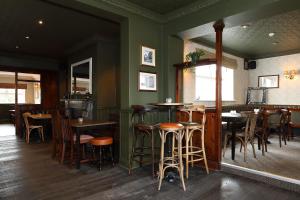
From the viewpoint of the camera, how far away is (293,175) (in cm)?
296

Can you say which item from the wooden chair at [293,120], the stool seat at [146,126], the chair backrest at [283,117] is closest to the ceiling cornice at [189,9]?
the stool seat at [146,126]

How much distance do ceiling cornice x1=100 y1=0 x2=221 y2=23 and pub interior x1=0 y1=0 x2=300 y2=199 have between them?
0.8 inches

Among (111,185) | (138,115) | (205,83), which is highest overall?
(205,83)

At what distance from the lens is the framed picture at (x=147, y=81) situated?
363cm

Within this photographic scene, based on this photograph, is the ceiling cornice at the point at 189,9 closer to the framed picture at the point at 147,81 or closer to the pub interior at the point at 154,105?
the pub interior at the point at 154,105

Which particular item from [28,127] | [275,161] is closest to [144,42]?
[275,161]

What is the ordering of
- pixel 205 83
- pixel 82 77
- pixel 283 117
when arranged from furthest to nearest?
pixel 82 77
pixel 205 83
pixel 283 117

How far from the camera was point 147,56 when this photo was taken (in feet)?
12.3

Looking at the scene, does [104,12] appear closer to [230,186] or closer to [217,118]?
[217,118]

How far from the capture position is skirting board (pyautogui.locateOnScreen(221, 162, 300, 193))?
2.67 m

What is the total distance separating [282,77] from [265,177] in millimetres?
4934

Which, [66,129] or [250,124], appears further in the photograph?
[250,124]

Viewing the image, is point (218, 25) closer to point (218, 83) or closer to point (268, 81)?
point (218, 83)

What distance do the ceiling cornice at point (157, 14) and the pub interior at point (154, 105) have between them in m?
0.02
